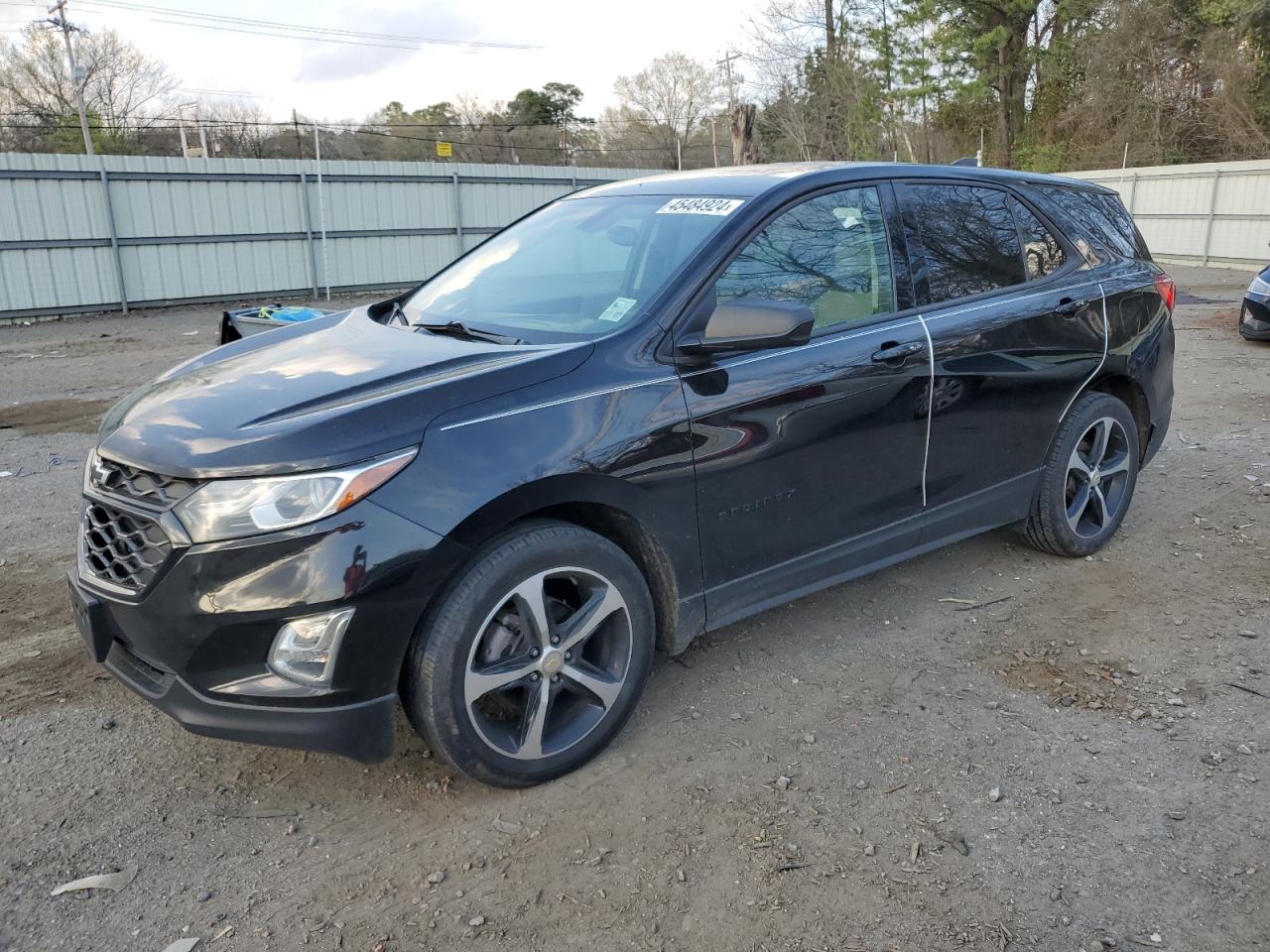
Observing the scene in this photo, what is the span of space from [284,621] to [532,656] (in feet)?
2.32

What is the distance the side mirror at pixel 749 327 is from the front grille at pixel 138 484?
150cm

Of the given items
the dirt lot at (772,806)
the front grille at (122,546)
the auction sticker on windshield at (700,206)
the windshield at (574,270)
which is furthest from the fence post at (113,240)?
the front grille at (122,546)

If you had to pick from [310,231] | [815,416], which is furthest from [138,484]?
[310,231]

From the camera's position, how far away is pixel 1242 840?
267 cm

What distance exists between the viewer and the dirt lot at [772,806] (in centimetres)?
240

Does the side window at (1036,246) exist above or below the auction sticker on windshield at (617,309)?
above

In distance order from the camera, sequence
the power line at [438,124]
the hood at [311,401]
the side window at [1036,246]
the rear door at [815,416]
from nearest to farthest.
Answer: the hood at [311,401] → the rear door at [815,416] → the side window at [1036,246] → the power line at [438,124]

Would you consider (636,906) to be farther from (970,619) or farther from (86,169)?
(86,169)

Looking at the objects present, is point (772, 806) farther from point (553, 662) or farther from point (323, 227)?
point (323, 227)

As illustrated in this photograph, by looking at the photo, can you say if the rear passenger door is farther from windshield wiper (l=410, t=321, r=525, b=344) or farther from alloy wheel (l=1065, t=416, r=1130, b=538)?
windshield wiper (l=410, t=321, r=525, b=344)

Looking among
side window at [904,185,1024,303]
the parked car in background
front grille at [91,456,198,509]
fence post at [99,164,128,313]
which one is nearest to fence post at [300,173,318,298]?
fence post at [99,164,128,313]

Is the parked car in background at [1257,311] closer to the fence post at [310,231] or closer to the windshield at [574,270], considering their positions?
the windshield at [574,270]

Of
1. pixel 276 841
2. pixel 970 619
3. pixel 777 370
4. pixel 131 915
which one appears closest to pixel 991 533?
pixel 970 619

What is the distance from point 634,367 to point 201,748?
1.85 m
